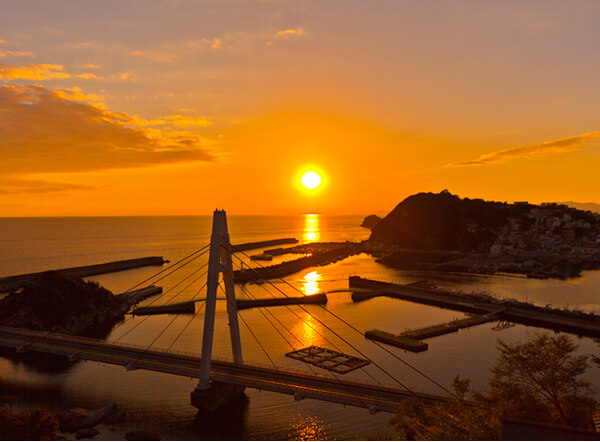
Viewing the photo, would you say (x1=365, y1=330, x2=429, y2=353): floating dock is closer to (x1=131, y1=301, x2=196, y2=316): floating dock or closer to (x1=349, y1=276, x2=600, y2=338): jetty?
(x1=349, y1=276, x2=600, y2=338): jetty

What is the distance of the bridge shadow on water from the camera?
96.3 ft

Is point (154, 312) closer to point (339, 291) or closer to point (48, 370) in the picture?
point (48, 370)

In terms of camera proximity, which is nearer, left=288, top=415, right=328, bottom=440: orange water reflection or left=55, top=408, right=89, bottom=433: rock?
left=288, top=415, right=328, bottom=440: orange water reflection

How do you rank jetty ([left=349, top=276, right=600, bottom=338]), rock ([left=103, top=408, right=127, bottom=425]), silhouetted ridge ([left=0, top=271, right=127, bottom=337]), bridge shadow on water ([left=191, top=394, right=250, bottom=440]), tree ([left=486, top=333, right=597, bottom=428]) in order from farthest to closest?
jetty ([left=349, top=276, right=600, bottom=338]), silhouetted ridge ([left=0, top=271, right=127, bottom=337]), rock ([left=103, top=408, right=127, bottom=425]), bridge shadow on water ([left=191, top=394, right=250, bottom=440]), tree ([left=486, top=333, right=597, bottom=428])

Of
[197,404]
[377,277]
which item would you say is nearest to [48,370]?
[197,404]

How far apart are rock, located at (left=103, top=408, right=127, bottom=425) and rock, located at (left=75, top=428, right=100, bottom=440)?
1334 millimetres

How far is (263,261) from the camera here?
471ft

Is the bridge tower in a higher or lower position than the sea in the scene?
higher

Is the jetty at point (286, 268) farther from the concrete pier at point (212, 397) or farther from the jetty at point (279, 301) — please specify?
the concrete pier at point (212, 397)

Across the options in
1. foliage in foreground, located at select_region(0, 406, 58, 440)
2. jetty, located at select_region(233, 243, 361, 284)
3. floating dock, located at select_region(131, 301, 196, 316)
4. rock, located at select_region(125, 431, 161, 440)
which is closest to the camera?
foliage in foreground, located at select_region(0, 406, 58, 440)

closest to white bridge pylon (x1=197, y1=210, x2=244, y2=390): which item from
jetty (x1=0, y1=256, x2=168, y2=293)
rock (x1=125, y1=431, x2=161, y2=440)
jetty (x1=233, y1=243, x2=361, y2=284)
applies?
rock (x1=125, y1=431, x2=161, y2=440)

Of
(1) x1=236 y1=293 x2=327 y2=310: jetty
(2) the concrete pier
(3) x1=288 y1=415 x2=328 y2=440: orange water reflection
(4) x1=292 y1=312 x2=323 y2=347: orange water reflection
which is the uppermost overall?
(2) the concrete pier

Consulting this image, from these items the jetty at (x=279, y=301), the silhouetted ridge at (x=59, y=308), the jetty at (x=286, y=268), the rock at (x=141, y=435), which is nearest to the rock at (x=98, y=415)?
the rock at (x=141, y=435)

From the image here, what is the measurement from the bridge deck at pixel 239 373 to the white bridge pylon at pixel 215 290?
1.37 m
